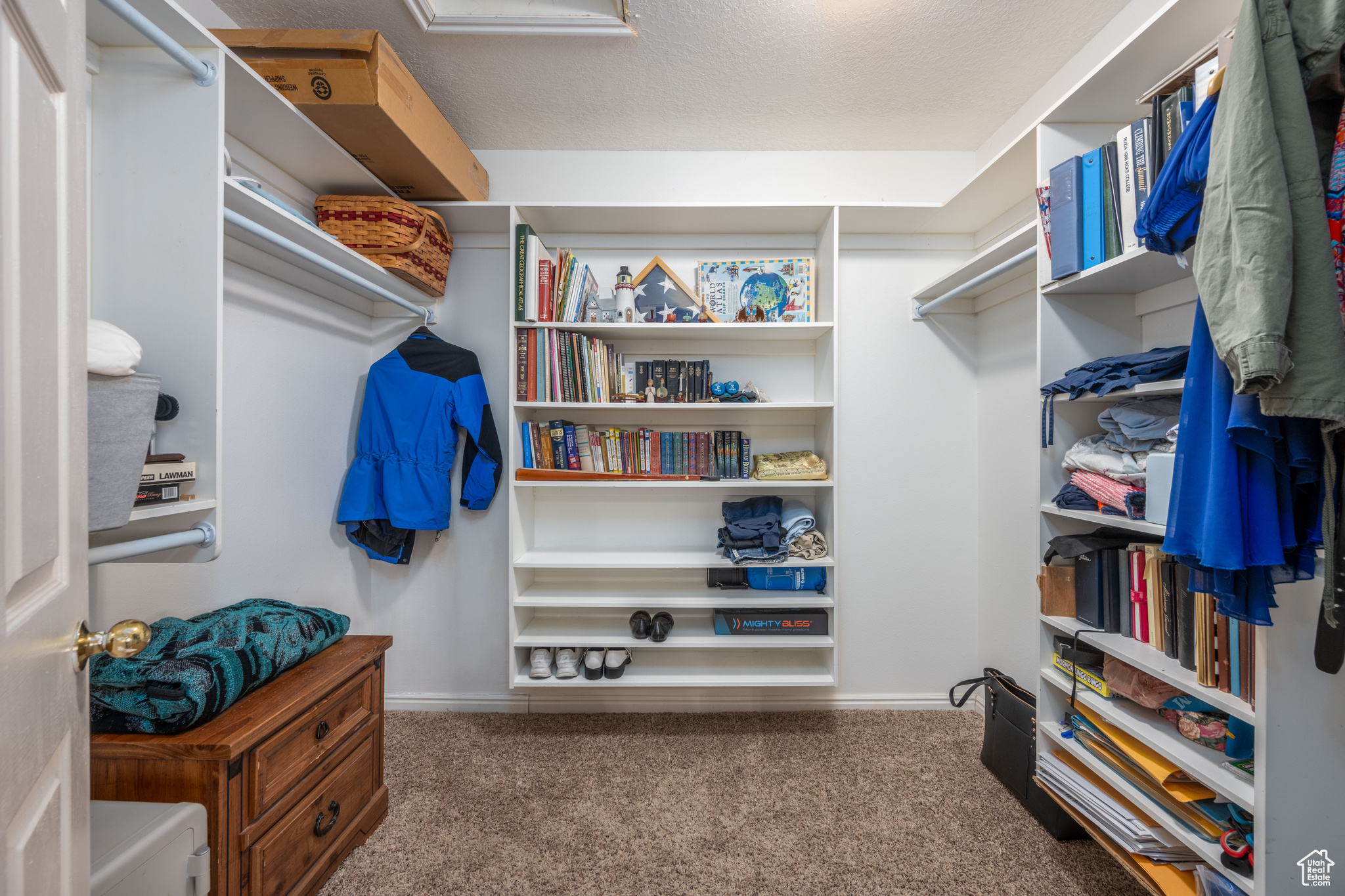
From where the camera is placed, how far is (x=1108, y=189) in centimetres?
128

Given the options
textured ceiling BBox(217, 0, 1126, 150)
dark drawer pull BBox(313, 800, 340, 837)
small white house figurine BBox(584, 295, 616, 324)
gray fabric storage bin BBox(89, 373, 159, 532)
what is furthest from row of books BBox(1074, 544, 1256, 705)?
dark drawer pull BBox(313, 800, 340, 837)

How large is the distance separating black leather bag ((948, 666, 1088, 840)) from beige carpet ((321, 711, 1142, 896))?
4cm

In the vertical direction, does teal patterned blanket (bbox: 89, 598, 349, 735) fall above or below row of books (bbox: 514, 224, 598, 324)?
below

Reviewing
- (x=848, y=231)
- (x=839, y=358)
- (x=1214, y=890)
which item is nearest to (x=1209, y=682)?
(x=1214, y=890)

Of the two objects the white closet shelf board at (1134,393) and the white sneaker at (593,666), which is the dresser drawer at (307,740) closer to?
the white sneaker at (593,666)

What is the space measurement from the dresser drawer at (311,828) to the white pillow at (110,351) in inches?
41.5

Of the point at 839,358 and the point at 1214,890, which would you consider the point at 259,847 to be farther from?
the point at 839,358

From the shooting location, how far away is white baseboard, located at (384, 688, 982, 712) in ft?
7.37

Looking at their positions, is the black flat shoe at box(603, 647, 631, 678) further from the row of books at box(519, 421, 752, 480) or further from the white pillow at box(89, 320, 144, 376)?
the white pillow at box(89, 320, 144, 376)

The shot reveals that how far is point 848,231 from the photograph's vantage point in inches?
88.7

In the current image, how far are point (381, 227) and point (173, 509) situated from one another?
1169 millimetres

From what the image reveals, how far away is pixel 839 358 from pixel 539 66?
1.60 m

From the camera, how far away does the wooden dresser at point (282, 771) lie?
1.05 metres

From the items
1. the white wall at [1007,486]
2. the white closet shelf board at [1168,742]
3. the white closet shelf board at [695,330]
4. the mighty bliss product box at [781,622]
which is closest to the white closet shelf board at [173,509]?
the white closet shelf board at [695,330]
